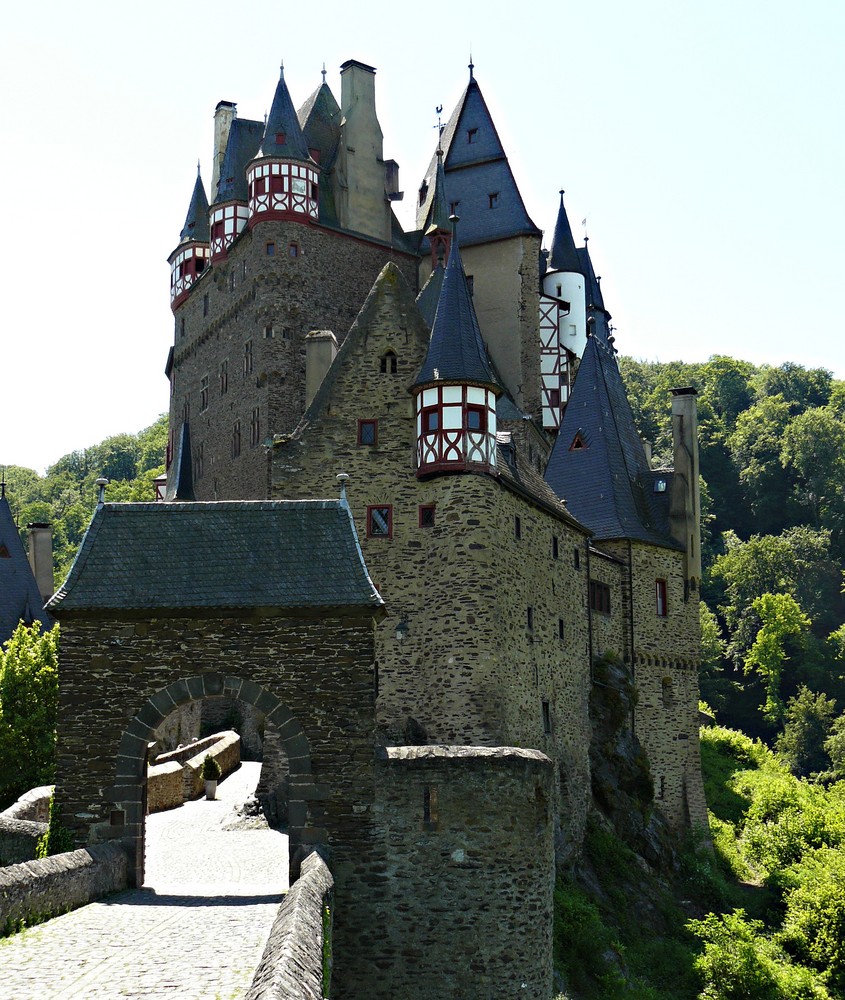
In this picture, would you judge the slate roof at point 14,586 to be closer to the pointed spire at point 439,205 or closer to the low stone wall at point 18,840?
the pointed spire at point 439,205

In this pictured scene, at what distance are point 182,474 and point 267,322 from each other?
926cm

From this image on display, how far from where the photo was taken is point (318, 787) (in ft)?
69.0

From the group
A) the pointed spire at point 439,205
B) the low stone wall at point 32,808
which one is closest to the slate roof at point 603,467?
the pointed spire at point 439,205

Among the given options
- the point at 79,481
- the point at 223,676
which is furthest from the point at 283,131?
the point at 79,481

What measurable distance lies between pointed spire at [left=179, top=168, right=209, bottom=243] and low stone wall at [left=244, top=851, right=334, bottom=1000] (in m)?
47.7

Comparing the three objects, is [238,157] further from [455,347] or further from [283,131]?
[455,347]

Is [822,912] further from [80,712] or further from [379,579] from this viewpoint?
[80,712]

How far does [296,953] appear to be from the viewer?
1289 cm

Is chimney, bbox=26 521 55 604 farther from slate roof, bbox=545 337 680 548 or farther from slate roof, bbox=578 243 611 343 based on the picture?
slate roof, bbox=578 243 611 343

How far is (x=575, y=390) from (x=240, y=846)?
25.4 meters

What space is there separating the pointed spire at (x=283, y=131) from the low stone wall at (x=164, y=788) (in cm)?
2509

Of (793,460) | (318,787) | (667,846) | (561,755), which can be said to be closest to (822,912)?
(667,846)

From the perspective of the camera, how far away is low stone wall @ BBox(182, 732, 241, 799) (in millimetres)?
37312

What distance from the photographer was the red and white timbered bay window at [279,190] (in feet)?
172
